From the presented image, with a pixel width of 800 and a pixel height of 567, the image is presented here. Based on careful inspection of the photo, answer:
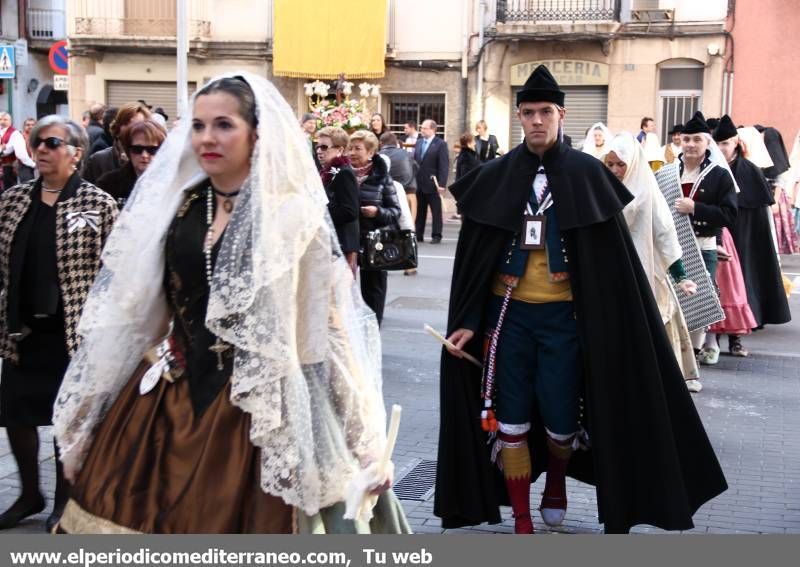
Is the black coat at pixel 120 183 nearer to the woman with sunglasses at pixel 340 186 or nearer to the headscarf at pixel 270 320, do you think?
the headscarf at pixel 270 320

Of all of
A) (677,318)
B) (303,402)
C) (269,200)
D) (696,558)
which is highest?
(269,200)

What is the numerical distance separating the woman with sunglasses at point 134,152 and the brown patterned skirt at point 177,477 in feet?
8.52

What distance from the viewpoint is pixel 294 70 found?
2736 cm

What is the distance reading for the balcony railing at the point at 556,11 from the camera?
84.7 feet

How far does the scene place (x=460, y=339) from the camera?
483cm

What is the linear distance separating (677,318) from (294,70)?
69.0ft

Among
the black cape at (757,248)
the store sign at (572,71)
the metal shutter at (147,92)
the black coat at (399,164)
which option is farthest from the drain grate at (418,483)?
the metal shutter at (147,92)

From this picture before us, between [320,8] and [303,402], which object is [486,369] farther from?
[320,8]

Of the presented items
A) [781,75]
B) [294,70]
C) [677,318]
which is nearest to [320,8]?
[294,70]

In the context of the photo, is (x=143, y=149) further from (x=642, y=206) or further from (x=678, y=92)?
(x=678, y=92)

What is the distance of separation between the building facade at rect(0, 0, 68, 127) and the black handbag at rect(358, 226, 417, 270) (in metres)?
29.3

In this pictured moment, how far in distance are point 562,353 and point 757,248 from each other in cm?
612

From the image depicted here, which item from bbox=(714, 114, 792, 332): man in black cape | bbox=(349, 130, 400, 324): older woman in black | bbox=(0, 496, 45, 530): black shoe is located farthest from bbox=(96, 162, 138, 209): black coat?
bbox=(714, 114, 792, 332): man in black cape

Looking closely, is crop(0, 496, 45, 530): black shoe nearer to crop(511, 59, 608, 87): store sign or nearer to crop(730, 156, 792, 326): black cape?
crop(730, 156, 792, 326): black cape
